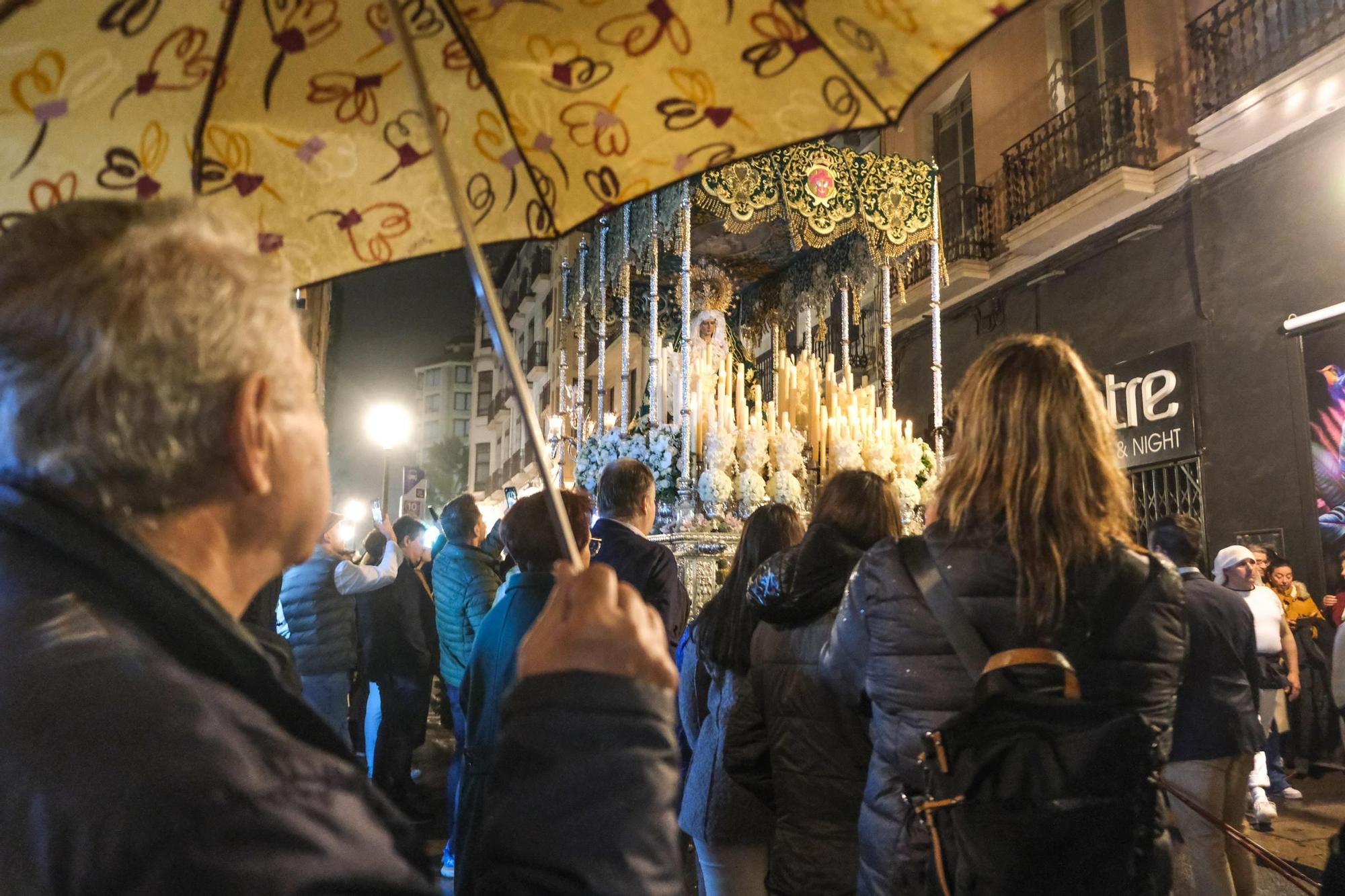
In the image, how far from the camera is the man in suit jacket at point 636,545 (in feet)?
14.4

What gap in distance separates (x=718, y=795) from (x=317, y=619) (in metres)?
3.30

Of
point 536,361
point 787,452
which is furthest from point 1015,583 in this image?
point 536,361

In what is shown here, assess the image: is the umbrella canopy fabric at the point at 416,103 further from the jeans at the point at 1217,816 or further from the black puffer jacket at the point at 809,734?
the jeans at the point at 1217,816

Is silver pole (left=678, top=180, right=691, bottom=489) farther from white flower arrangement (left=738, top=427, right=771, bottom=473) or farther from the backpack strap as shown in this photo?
the backpack strap

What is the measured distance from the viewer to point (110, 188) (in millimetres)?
1821

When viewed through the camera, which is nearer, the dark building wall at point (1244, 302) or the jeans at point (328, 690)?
the jeans at point (328, 690)

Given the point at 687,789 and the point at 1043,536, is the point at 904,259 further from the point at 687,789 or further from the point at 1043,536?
the point at 1043,536

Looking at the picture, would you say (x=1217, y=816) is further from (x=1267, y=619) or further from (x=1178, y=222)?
(x=1178, y=222)

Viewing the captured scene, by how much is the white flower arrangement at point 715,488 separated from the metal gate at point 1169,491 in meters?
5.05

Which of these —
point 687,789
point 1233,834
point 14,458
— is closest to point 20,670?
point 14,458

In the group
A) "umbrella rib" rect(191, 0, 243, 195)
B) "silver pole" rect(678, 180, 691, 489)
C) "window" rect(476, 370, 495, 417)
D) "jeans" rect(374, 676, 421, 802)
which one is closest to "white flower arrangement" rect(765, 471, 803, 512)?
"silver pole" rect(678, 180, 691, 489)

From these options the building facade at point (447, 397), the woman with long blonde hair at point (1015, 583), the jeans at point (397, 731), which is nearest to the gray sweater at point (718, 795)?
the woman with long blonde hair at point (1015, 583)

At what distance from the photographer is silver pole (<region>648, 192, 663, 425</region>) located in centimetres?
770

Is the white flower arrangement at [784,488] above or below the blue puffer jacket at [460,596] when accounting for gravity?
above
